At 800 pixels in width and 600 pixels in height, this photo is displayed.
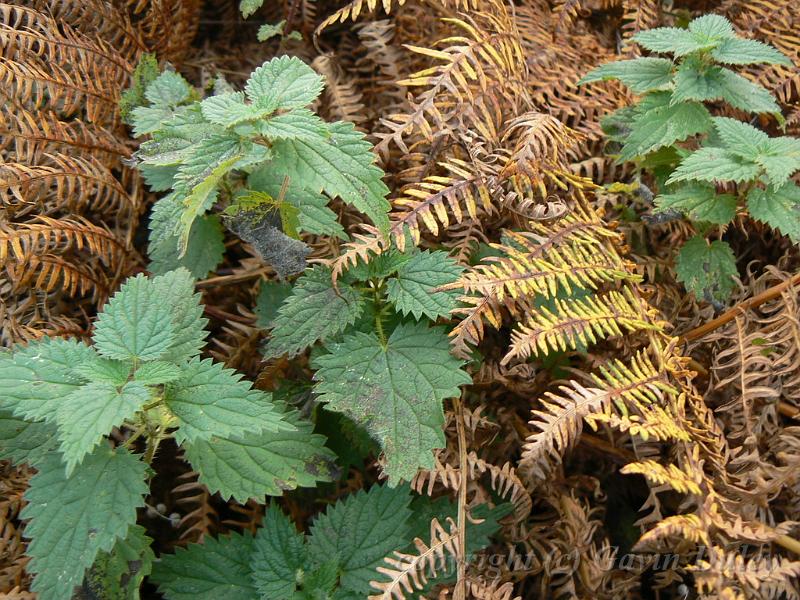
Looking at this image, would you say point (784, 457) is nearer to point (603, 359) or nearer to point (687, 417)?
point (687, 417)

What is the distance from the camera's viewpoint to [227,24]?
2.77 metres

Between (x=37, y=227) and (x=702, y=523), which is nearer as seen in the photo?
(x=702, y=523)

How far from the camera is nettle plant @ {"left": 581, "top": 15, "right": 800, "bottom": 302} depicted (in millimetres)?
1957

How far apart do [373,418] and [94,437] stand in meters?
0.66

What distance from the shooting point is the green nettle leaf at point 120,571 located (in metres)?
1.72

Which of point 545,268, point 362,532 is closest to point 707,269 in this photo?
point 545,268

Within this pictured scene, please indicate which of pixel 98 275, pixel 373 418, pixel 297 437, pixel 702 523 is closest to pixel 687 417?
pixel 702 523

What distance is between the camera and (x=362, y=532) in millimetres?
1896

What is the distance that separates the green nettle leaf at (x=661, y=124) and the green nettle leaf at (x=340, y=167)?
0.82 m

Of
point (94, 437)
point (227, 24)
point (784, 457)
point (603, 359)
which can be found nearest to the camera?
point (94, 437)

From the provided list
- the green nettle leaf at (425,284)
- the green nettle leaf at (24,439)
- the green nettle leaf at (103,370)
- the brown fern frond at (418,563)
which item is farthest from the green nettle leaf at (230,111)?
the brown fern frond at (418,563)

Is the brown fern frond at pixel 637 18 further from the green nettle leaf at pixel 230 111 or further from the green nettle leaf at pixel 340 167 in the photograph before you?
the green nettle leaf at pixel 230 111

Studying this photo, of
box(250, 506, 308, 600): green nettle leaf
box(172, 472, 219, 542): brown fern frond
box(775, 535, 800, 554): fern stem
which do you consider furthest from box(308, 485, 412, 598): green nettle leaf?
box(775, 535, 800, 554): fern stem

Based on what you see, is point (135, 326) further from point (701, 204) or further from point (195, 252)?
point (701, 204)
